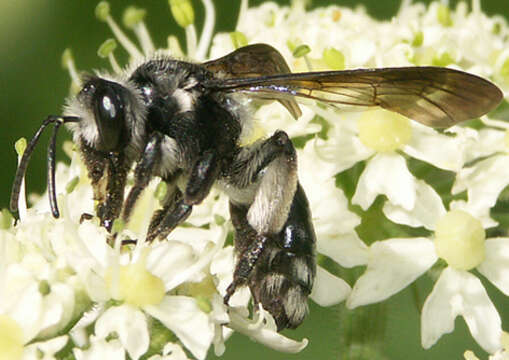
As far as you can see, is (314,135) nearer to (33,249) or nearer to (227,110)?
(227,110)

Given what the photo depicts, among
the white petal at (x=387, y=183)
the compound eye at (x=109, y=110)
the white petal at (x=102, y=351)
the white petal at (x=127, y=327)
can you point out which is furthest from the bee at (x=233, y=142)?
the white petal at (x=387, y=183)

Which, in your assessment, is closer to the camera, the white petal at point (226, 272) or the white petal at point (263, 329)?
the white petal at point (263, 329)

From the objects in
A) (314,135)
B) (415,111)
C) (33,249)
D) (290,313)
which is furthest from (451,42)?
(33,249)

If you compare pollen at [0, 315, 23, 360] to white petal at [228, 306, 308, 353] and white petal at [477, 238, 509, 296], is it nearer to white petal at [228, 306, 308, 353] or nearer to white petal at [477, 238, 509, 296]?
white petal at [228, 306, 308, 353]

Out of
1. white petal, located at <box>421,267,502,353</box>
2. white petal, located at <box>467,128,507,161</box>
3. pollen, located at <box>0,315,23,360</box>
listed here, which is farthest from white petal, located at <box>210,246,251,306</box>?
white petal, located at <box>467,128,507,161</box>

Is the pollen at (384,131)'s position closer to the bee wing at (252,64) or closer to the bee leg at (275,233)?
the bee wing at (252,64)

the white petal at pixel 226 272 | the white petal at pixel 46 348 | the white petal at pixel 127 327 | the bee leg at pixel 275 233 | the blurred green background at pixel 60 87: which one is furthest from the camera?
Result: the blurred green background at pixel 60 87

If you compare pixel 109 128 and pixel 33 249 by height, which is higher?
pixel 109 128
